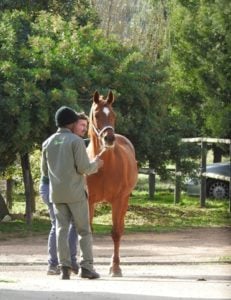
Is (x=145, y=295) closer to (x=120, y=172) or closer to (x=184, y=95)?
(x=120, y=172)

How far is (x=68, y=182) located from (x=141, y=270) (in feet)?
7.71

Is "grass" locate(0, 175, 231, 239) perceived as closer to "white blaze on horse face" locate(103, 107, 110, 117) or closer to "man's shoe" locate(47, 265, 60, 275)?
"man's shoe" locate(47, 265, 60, 275)

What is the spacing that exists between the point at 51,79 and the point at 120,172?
21.2 feet

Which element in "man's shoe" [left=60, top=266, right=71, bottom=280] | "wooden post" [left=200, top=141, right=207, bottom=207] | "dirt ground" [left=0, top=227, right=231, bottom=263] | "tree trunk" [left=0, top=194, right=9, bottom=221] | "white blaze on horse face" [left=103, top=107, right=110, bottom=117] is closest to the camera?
"man's shoe" [left=60, top=266, right=71, bottom=280]

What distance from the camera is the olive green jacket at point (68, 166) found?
1001 cm

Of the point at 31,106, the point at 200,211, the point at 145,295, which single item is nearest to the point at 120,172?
the point at 145,295

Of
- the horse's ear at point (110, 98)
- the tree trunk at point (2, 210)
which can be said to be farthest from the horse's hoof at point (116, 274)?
the tree trunk at point (2, 210)

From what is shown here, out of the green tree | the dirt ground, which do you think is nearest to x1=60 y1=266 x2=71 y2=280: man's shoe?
the dirt ground

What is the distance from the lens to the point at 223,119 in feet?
77.1

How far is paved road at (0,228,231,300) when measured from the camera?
8.22 meters

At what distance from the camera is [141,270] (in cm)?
1184

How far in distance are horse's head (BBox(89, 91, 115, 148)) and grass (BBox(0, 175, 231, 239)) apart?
6.35 m

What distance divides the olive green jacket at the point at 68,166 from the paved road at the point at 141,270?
975 mm

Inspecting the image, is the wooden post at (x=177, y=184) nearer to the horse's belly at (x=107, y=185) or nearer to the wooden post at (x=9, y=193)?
the wooden post at (x=9, y=193)
